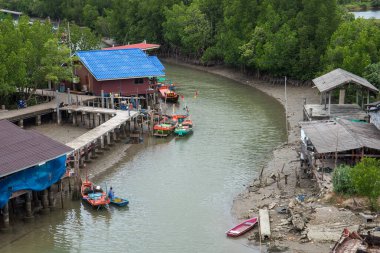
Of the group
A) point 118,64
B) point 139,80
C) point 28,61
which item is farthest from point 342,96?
point 28,61

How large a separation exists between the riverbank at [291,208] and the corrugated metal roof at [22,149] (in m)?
12.8

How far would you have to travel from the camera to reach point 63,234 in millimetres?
38781

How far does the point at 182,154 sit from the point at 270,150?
7774mm

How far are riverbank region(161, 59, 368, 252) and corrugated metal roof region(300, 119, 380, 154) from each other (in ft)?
10.2

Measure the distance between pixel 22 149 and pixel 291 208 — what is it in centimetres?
1769

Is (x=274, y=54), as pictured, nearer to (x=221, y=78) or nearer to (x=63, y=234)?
(x=221, y=78)

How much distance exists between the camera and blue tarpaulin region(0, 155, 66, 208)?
3822 centimetres

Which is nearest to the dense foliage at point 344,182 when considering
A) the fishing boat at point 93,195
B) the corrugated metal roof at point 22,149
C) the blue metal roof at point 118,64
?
the fishing boat at point 93,195

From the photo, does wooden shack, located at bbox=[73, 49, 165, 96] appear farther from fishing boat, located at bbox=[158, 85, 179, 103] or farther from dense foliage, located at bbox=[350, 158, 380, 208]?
dense foliage, located at bbox=[350, 158, 380, 208]

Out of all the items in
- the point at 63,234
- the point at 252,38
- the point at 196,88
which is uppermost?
the point at 252,38

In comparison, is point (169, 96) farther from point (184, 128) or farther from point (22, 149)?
point (22, 149)

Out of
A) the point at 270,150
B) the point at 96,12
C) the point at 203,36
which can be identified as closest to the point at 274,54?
the point at 203,36

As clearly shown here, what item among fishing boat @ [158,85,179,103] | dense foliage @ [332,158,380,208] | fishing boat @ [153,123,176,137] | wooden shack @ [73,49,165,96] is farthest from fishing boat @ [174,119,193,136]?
dense foliage @ [332,158,380,208]

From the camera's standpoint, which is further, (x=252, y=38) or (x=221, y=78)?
(x=221, y=78)
